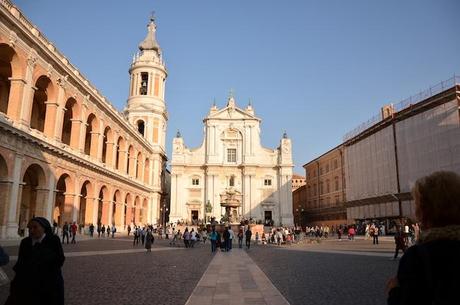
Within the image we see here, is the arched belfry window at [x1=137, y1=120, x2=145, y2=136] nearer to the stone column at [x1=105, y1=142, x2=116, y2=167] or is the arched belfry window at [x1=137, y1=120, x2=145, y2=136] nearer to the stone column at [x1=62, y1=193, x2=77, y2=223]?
the stone column at [x1=105, y1=142, x2=116, y2=167]

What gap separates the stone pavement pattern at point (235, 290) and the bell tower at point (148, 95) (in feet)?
155

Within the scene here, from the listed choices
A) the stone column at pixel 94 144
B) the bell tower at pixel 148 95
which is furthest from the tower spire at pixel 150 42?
the stone column at pixel 94 144

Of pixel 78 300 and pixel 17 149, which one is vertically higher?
pixel 17 149

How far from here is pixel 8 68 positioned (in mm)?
24703

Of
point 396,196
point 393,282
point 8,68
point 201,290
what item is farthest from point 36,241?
point 396,196

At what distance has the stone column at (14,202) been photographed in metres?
21.1

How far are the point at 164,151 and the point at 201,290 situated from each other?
53.8 meters

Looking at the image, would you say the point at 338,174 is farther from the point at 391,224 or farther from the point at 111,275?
the point at 111,275

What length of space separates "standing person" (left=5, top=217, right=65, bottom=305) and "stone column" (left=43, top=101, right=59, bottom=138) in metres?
24.9

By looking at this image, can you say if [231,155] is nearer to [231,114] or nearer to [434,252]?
[231,114]

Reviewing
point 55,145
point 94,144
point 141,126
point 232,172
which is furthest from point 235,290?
point 141,126

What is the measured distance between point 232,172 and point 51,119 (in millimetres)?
34414

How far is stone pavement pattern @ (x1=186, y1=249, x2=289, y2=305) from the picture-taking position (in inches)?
274

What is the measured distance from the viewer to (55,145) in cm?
2628
